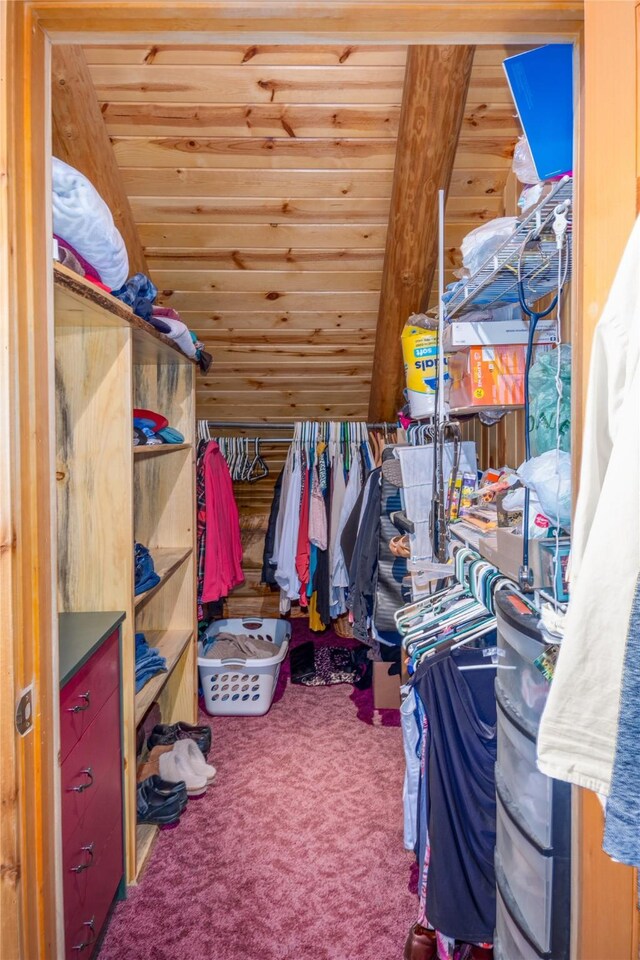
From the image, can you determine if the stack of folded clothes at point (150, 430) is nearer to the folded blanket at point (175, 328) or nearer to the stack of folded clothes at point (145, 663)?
the folded blanket at point (175, 328)

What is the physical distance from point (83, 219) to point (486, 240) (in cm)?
104

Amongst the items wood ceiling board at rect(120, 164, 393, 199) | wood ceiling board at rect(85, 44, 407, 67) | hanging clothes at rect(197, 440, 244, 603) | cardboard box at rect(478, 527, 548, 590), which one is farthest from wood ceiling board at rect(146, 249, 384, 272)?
cardboard box at rect(478, 527, 548, 590)

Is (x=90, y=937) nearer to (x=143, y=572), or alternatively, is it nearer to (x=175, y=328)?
(x=143, y=572)

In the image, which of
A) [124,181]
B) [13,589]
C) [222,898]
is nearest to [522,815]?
[13,589]

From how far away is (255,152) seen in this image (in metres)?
2.58

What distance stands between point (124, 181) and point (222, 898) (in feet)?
9.07

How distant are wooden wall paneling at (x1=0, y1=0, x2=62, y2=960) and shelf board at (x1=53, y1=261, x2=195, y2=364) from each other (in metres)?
0.51

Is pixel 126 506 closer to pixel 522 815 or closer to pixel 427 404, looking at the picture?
pixel 427 404

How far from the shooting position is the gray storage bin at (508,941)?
3.89 feet

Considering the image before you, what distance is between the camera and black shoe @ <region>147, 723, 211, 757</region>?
9.18ft

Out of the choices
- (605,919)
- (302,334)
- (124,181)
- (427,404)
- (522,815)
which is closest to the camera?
(605,919)

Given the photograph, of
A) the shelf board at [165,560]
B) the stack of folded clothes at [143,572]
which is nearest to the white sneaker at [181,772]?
the shelf board at [165,560]

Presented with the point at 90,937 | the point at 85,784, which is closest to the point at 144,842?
the point at 90,937

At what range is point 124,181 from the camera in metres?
2.68
